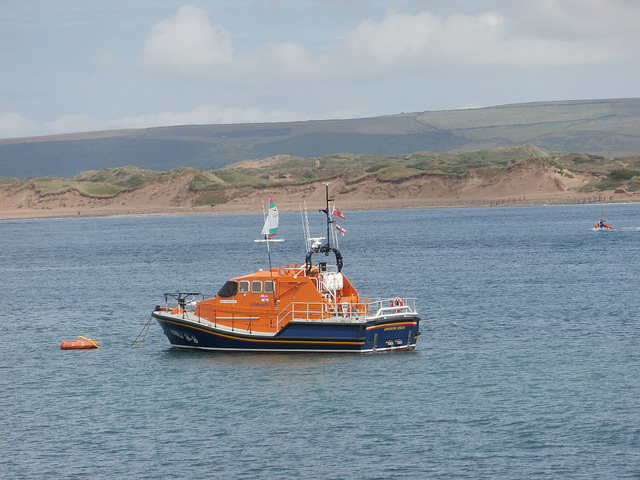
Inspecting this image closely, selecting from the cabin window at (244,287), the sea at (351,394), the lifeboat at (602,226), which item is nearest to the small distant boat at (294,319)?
the cabin window at (244,287)

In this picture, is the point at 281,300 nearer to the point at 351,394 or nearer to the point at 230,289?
the point at 230,289

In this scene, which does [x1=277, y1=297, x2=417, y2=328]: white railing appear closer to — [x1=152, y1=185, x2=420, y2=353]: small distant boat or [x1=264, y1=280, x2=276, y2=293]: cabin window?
[x1=152, y1=185, x2=420, y2=353]: small distant boat

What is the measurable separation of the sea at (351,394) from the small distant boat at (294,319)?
59 cm

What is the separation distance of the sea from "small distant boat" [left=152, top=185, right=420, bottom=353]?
592mm

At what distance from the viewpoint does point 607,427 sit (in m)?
26.3

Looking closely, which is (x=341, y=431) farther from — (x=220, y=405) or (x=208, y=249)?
(x=208, y=249)

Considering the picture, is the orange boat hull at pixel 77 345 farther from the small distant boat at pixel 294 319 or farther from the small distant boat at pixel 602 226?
the small distant boat at pixel 602 226

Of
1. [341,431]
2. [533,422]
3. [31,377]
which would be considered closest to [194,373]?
[31,377]

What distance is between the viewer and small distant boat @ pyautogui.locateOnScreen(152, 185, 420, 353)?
115ft

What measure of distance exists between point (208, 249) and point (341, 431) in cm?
6845

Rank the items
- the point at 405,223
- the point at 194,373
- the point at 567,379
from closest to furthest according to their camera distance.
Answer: the point at 567,379 < the point at 194,373 < the point at 405,223

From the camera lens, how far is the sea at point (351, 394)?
24234 millimetres

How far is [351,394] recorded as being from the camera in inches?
1193

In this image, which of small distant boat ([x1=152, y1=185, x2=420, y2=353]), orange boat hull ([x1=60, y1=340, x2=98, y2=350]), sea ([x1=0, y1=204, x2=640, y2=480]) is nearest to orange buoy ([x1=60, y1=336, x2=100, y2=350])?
orange boat hull ([x1=60, y1=340, x2=98, y2=350])
